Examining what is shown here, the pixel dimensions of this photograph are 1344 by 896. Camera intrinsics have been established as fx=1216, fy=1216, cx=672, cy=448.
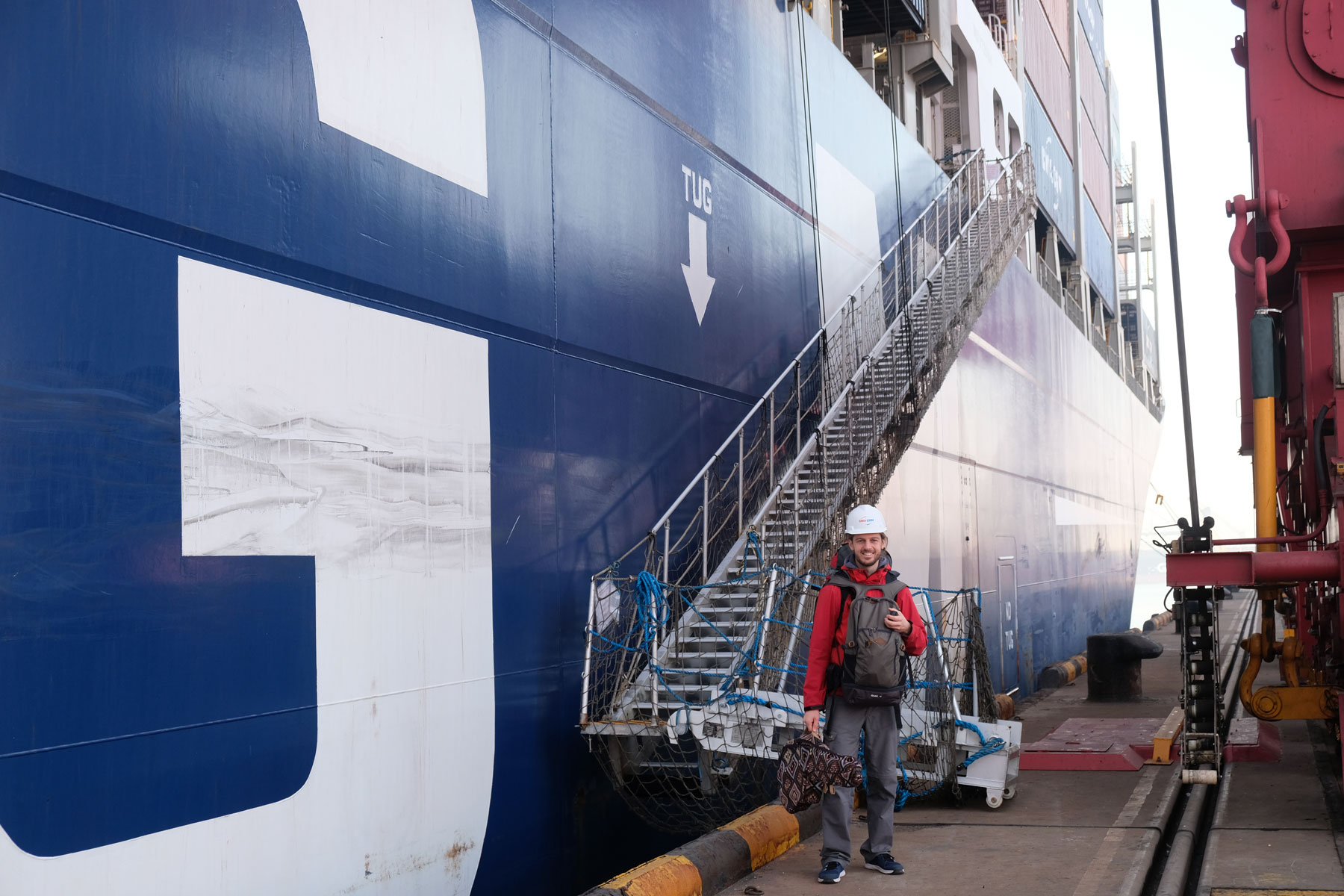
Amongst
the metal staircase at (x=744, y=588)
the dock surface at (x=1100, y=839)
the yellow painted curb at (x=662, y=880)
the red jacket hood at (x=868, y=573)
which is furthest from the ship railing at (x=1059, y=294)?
the yellow painted curb at (x=662, y=880)

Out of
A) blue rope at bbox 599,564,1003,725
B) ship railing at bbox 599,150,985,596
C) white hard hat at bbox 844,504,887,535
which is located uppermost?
ship railing at bbox 599,150,985,596

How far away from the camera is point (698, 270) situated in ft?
31.6

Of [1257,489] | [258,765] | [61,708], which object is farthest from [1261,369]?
[61,708]

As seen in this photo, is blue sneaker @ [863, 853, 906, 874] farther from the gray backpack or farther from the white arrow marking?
the white arrow marking

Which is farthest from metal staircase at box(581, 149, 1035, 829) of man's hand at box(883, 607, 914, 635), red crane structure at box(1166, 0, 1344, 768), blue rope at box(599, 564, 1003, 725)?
red crane structure at box(1166, 0, 1344, 768)

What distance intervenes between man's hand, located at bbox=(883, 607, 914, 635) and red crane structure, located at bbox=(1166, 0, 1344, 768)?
1995 mm

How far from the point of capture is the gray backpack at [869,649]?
5500mm

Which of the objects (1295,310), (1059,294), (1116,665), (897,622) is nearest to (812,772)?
(897,622)

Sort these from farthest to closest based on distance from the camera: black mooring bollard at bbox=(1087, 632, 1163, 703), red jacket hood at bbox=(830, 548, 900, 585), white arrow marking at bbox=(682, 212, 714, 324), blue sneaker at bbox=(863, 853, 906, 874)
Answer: black mooring bollard at bbox=(1087, 632, 1163, 703) < white arrow marking at bbox=(682, 212, 714, 324) < blue sneaker at bbox=(863, 853, 906, 874) < red jacket hood at bbox=(830, 548, 900, 585)

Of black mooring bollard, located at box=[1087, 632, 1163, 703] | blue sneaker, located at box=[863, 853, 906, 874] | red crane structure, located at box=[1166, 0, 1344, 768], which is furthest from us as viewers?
black mooring bollard, located at box=[1087, 632, 1163, 703]

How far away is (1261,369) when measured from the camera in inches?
269

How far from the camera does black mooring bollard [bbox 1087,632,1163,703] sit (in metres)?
14.3

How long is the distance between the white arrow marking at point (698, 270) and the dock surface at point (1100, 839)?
4071 millimetres

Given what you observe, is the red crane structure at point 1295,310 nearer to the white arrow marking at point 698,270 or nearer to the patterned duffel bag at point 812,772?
the patterned duffel bag at point 812,772
